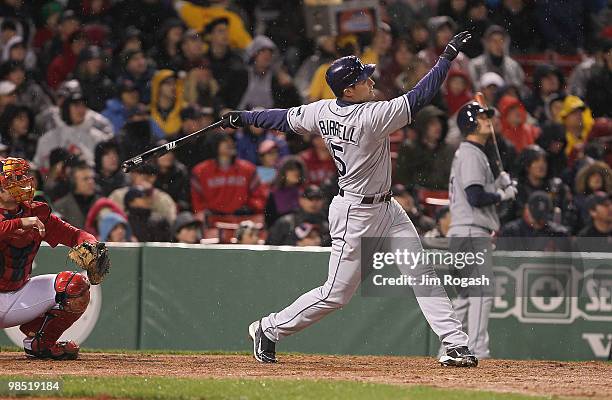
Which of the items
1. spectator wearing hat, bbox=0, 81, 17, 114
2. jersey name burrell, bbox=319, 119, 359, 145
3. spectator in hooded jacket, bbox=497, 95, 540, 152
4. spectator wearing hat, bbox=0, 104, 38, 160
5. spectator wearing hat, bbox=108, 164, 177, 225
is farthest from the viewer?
spectator wearing hat, bbox=0, 81, 17, 114

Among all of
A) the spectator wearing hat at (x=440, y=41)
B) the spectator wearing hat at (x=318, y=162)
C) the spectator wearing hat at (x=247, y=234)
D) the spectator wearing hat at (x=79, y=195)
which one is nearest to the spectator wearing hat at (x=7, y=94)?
the spectator wearing hat at (x=79, y=195)

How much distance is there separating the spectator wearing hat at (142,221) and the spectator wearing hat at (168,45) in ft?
10.8

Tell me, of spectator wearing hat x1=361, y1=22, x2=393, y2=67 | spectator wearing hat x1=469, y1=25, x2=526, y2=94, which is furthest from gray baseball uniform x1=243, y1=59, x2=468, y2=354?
spectator wearing hat x1=469, y1=25, x2=526, y2=94

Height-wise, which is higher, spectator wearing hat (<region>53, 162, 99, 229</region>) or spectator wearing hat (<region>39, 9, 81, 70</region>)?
spectator wearing hat (<region>39, 9, 81, 70</region>)

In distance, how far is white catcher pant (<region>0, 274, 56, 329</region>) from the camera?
910cm

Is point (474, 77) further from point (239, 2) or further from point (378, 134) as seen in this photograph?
point (378, 134)

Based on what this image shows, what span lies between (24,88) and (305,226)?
486 centimetres

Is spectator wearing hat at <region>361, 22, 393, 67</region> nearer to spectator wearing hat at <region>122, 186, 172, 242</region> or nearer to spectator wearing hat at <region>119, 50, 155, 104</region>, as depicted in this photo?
spectator wearing hat at <region>119, 50, 155, 104</region>

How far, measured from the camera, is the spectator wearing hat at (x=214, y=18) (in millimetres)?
16531

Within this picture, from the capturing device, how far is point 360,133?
875 centimetres

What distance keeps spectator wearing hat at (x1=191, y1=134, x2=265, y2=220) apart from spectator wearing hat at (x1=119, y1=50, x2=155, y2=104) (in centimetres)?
191

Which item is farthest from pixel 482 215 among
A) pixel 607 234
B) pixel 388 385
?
pixel 388 385

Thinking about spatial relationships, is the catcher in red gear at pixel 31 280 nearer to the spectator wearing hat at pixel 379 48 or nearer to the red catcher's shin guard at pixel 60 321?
the red catcher's shin guard at pixel 60 321

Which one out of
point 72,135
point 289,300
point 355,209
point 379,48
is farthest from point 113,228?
point 379,48
